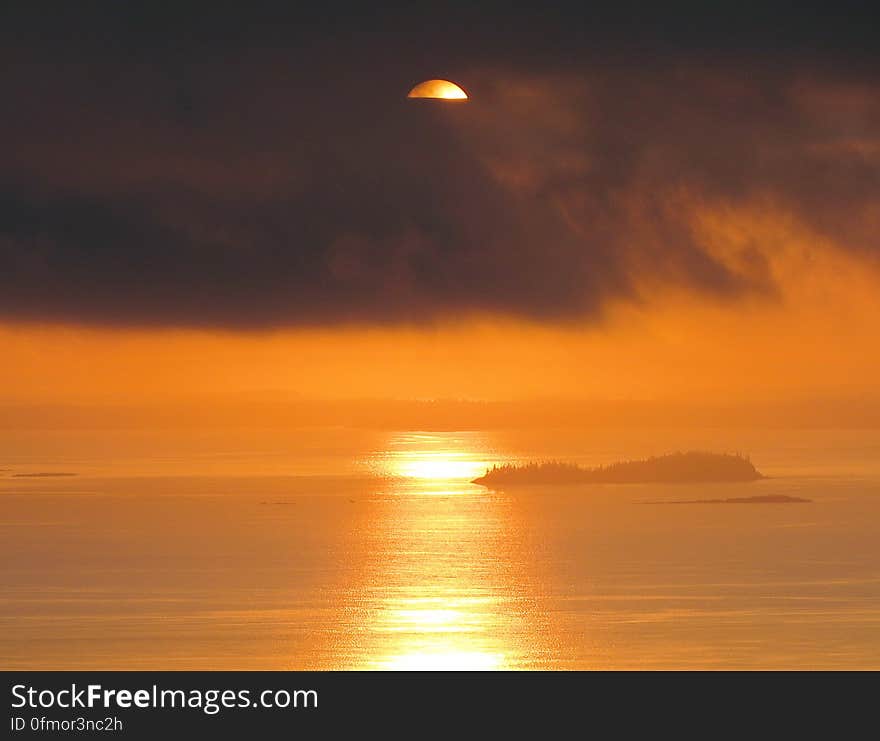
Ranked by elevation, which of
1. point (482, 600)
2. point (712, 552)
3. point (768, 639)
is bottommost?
point (768, 639)

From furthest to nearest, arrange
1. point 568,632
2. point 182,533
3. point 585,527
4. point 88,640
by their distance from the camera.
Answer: point 585,527
point 182,533
point 568,632
point 88,640

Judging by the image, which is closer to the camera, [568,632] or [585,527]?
[568,632]

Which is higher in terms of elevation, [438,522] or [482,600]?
[438,522]

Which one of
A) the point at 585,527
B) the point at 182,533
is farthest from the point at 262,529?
the point at 585,527

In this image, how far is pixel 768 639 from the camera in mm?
75188

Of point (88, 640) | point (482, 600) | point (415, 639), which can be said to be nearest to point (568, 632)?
point (415, 639)

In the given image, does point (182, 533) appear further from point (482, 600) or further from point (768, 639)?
point (768, 639)
